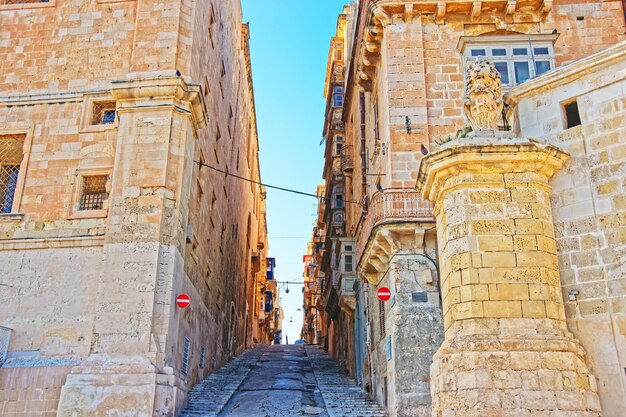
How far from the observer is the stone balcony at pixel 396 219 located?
14891 millimetres

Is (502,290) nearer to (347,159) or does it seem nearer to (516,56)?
(516,56)

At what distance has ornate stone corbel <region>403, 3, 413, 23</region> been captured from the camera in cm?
1702

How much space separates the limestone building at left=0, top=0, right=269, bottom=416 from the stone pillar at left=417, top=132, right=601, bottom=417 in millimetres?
7143

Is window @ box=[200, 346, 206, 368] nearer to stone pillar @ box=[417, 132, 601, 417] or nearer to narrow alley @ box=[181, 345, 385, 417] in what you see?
narrow alley @ box=[181, 345, 385, 417]

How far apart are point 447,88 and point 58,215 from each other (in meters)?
10.1

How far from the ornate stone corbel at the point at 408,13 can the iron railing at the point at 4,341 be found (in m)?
12.4

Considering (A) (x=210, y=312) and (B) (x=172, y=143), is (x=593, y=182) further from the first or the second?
(A) (x=210, y=312)

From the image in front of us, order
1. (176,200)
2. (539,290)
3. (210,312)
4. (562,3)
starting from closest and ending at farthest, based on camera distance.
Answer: (539,290) < (176,200) < (562,3) < (210,312)

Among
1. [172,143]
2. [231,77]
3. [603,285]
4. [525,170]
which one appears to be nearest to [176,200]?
[172,143]

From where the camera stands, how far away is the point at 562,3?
17766 millimetres

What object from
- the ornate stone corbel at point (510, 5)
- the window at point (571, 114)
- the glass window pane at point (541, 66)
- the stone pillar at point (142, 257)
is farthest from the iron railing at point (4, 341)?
the ornate stone corbel at point (510, 5)

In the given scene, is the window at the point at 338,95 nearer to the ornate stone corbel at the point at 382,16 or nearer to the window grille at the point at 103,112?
the ornate stone corbel at the point at 382,16

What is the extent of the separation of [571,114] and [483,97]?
135 centimetres

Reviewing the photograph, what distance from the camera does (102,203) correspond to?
617 inches
